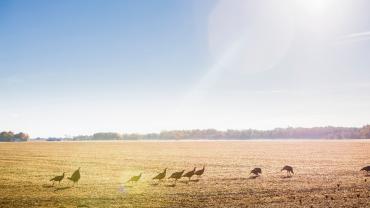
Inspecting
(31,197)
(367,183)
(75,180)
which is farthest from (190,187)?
(367,183)

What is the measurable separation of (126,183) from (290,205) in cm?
1417

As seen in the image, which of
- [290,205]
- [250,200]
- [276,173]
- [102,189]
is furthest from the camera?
[276,173]

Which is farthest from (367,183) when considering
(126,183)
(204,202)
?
(126,183)

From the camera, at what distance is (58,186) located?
3091 cm

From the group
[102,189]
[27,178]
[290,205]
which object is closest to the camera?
[290,205]

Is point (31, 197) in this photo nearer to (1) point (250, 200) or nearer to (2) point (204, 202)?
(2) point (204, 202)

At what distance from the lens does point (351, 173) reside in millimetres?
38219

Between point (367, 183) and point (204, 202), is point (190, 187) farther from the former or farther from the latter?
point (367, 183)

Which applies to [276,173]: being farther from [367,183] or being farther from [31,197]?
[31,197]

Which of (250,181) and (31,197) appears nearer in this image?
(31,197)

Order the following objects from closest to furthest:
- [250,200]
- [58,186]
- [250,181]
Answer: [250,200]
[58,186]
[250,181]

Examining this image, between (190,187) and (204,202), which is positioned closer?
(204,202)

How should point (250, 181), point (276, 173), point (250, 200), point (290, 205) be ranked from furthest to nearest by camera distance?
point (276, 173) < point (250, 181) < point (250, 200) < point (290, 205)

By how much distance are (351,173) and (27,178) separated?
99.1ft
